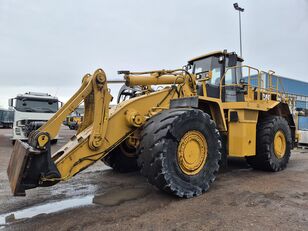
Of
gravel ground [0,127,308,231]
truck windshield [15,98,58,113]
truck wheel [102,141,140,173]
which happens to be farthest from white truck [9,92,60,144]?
gravel ground [0,127,308,231]

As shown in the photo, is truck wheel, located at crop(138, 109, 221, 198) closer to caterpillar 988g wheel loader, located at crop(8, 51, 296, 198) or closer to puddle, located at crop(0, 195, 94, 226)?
caterpillar 988g wheel loader, located at crop(8, 51, 296, 198)

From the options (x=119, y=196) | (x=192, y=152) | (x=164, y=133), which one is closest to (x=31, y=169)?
(x=119, y=196)

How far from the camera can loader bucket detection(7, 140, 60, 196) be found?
3645 millimetres

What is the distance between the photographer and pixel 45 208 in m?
4.39

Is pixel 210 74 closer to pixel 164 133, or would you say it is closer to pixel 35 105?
pixel 164 133

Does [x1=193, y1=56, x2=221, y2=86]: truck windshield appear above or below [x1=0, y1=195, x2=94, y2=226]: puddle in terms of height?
above

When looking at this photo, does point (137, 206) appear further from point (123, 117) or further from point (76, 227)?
point (123, 117)

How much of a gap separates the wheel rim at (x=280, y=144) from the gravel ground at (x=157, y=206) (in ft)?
3.09

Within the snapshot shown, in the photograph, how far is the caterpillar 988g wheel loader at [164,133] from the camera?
408 cm

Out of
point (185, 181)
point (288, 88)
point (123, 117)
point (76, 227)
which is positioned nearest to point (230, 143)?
point (185, 181)

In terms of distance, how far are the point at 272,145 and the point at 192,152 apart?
291 cm

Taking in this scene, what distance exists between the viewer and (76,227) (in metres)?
3.62

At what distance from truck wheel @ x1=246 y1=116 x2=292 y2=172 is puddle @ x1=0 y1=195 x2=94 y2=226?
13.2 feet

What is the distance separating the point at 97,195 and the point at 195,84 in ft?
9.28
